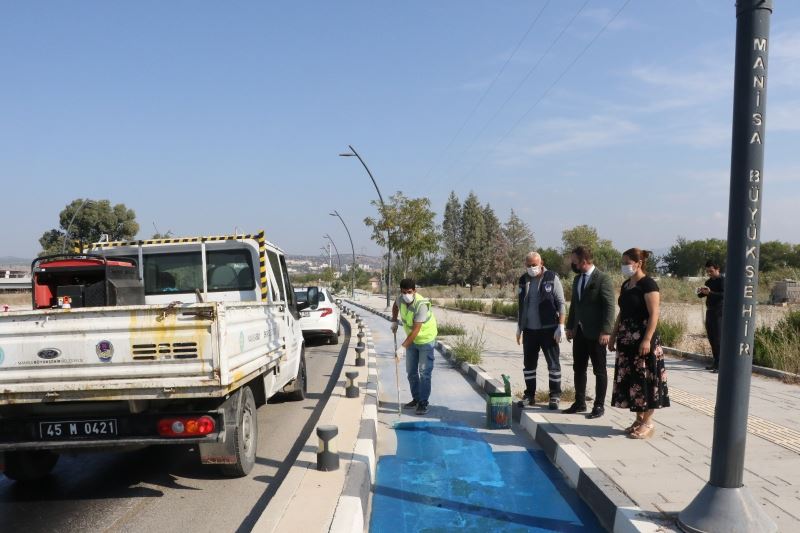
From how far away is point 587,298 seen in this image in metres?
6.72

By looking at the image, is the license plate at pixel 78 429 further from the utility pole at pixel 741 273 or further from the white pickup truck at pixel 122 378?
the utility pole at pixel 741 273

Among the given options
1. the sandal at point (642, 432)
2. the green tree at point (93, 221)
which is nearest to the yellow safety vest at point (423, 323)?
the sandal at point (642, 432)

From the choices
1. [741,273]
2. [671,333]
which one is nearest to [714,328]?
[671,333]

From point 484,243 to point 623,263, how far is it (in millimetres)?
77624

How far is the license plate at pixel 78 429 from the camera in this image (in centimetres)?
461

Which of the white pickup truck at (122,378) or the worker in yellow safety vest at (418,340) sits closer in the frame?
the white pickup truck at (122,378)

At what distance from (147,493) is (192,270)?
120 inches

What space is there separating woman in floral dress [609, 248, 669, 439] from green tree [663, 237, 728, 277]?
7927 cm

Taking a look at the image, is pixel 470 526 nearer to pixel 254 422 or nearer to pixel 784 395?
pixel 254 422

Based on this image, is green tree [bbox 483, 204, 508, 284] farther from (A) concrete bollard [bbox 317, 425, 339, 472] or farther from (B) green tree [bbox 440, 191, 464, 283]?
(A) concrete bollard [bbox 317, 425, 339, 472]

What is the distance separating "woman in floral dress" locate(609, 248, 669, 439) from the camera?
5.77 meters

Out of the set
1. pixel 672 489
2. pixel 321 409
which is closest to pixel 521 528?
pixel 672 489

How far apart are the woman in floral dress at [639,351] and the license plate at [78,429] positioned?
4398 mm

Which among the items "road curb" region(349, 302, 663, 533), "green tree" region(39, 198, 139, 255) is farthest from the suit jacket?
"green tree" region(39, 198, 139, 255)
